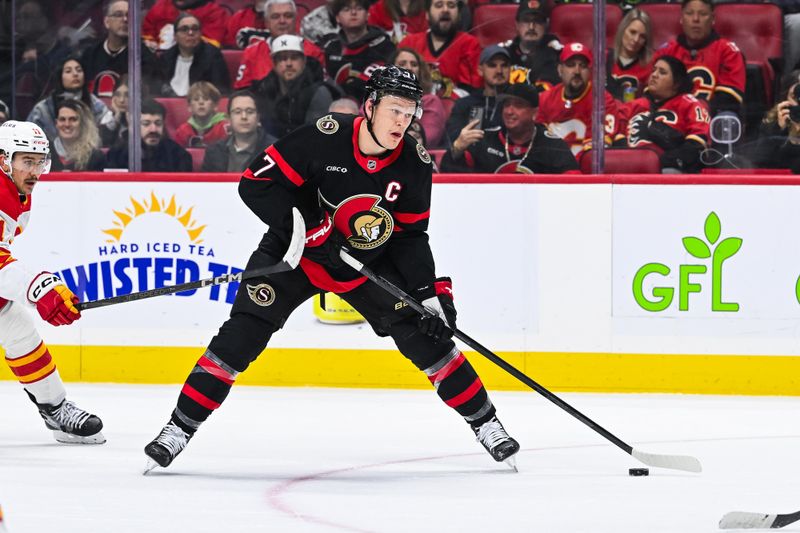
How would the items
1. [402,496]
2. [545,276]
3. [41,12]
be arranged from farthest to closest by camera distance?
[41,12], [545,276], [402,496]

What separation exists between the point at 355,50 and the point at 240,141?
1.92 ft

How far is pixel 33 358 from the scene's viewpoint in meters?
4.11

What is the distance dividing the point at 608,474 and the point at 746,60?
7.35 ft

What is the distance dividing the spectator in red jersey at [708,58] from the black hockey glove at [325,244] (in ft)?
7.11

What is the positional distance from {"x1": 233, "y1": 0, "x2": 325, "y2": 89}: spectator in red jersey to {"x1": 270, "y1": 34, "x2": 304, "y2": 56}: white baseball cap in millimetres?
13

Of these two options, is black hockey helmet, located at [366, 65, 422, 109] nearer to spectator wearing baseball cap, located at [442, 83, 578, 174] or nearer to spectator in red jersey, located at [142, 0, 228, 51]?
spectator wearing baseball cap, located at [442, 83, 578, 174]

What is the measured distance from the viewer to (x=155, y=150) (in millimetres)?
5531

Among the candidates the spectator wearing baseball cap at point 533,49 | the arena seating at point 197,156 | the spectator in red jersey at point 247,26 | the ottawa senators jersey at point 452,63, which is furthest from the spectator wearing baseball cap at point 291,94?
the spectator wearing baseball cap at point 533,49

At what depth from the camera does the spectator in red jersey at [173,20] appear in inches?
219

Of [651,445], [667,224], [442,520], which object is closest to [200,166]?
[667,224]

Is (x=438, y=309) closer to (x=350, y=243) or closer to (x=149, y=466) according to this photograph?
(x=350, y=243)

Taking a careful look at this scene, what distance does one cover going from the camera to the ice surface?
3047 mm

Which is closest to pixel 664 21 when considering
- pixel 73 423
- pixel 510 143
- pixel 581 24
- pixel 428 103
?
pixel 581 24

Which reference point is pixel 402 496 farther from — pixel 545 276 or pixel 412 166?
pixel 545 276
